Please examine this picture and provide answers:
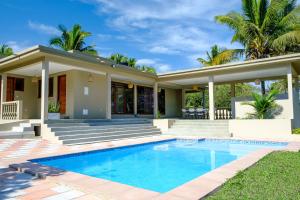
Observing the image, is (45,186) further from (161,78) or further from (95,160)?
(161,78)

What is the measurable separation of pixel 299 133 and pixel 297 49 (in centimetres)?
1033

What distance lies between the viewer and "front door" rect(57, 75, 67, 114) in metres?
13.4

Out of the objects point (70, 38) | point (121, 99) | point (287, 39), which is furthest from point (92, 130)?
point (70, 38)

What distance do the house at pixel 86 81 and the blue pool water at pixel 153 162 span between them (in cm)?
360

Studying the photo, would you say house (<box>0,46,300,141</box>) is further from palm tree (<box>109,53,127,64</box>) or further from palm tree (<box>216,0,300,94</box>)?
palm tree (<box>109,53,127,64</box>)

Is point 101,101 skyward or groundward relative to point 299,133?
skyward

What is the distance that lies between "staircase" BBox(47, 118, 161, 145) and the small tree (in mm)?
5459

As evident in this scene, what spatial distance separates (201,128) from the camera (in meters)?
13.9

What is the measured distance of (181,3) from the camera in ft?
45.1

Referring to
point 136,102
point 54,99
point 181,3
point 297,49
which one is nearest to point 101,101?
point 54,99

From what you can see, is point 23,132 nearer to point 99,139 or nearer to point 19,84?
point 99,139

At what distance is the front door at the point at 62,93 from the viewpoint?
528 inches

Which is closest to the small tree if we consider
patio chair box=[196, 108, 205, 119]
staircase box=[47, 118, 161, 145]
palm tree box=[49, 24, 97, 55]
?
patio chair box=[196, 108, 205, 119]

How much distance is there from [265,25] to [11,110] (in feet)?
59.5
